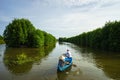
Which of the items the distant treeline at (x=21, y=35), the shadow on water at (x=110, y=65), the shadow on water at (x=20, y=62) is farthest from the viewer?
the distant treeline at (x=21, y=35)

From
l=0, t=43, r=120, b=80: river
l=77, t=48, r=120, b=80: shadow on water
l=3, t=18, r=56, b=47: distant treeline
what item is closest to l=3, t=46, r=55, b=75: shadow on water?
l=0, t=43, r=120, b=80: river

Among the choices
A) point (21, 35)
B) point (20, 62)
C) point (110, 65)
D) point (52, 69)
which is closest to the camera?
point (52, 69)

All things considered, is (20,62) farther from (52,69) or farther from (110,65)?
(110,65)

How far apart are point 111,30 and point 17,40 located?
123ft

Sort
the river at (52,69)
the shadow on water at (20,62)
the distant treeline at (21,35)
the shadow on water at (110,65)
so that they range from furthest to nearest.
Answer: the distant treeline at (21,35), the shadow on water at (20,62), the shadow on water at (110,65), the river at (52,69)

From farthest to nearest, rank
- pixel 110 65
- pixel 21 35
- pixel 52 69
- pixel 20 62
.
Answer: pixel 21 35, pixel 20 62, pixel 110 65, pixel 52 69

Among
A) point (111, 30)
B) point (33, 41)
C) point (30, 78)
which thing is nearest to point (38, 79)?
point (30, 78)

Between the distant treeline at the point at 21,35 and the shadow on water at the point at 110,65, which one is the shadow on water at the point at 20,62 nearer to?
the shadow on water at the point at 110,65

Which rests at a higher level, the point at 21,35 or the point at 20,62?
the point at 21,35

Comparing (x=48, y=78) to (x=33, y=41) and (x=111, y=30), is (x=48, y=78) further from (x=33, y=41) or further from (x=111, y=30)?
(x=33, y=41)

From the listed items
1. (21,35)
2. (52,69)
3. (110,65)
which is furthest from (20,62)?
(21,35)

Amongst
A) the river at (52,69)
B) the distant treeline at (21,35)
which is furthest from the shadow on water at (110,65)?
the distant treeline at (21,35)

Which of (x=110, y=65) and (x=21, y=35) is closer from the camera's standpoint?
(x=110, y=65)

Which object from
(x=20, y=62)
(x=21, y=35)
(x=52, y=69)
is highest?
(x=21, y=35)
